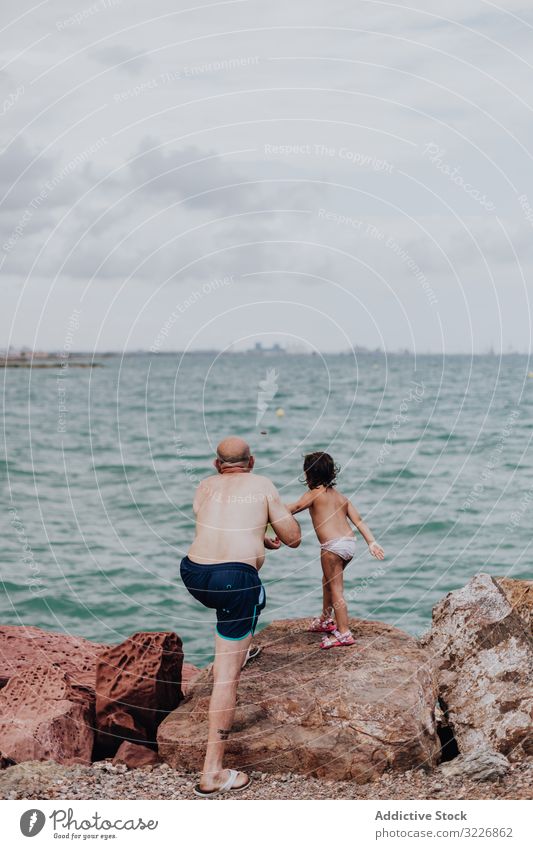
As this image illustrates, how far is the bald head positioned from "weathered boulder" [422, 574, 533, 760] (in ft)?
7.17

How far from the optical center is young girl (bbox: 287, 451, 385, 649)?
736 cm

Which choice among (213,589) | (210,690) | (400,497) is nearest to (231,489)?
(213,589)

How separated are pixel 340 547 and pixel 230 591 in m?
1.33

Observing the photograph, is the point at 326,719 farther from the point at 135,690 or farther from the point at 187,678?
the point at 187,678

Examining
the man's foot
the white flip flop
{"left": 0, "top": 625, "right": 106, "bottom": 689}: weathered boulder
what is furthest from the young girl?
{"left": 0, "top": 625, "right": 106, "bottom": 689}: weathered boulder

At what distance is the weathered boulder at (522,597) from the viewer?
8.30 meters

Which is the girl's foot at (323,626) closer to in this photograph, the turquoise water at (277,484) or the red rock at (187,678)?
the red rock at (187,678)

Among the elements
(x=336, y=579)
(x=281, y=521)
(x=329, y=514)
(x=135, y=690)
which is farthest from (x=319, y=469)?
(x=135, y=690)

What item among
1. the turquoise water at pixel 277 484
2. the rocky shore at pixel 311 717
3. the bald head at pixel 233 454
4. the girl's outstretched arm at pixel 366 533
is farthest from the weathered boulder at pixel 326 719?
the turquoise water at pixel 277 484

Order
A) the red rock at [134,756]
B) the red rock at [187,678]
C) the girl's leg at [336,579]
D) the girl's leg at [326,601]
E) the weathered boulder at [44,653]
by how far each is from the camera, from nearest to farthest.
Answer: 1. the red rock at [134,756]
2. the girl's leg at [336,579]
3. the girl's leg at [326,601]
4. the red rock at [187,678]
5. the weathered boulder at [44,653]

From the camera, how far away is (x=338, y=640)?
293 inches

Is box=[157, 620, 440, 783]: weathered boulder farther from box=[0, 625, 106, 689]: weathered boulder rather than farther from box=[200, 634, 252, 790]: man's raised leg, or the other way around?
box=[0, 625, 106, 689]: weathered boulder

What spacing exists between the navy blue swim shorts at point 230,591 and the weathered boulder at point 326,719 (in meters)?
0.73
